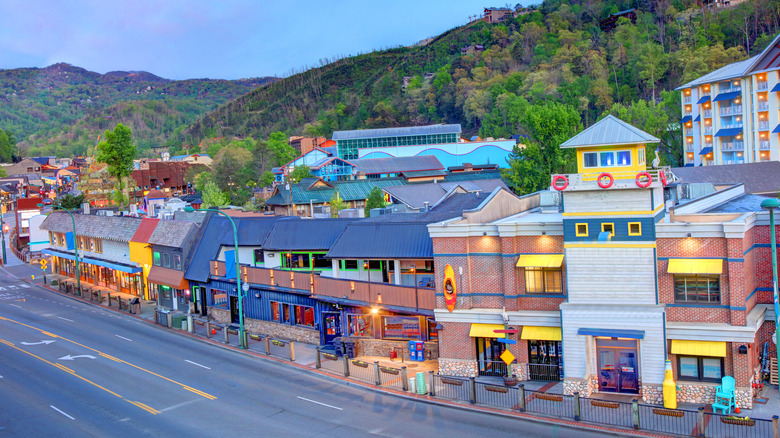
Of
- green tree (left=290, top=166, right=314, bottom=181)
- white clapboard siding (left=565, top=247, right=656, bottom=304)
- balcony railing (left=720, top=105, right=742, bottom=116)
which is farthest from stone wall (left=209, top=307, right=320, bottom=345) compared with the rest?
balcony railing (left=720, top=105, right=742, bottom=116)

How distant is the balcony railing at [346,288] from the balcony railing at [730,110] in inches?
2596

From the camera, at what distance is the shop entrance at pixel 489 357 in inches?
1141

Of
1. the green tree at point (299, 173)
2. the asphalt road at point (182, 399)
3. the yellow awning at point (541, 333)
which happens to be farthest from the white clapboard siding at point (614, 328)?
the green tree at point (299, 173)

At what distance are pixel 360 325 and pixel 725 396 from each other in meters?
17.8

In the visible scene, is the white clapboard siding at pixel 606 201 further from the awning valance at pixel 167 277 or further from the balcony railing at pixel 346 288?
the awning valance at pixel 167 277

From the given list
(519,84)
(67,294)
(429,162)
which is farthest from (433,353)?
(519,84)

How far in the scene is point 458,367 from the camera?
2916cm

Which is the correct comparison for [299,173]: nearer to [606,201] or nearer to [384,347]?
[384,347]

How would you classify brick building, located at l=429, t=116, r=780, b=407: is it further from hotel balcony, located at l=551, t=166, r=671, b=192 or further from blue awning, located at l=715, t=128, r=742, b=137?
blue awning, located at l=715, t=128, r=742, b=137

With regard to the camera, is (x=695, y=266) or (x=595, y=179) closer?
(x=695, y=266)

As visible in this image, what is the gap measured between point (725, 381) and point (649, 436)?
14.2 feet

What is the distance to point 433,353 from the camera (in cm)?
3231

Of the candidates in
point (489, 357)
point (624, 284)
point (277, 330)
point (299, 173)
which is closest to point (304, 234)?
point (277, 330)

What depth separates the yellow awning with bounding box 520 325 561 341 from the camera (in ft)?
89.0
